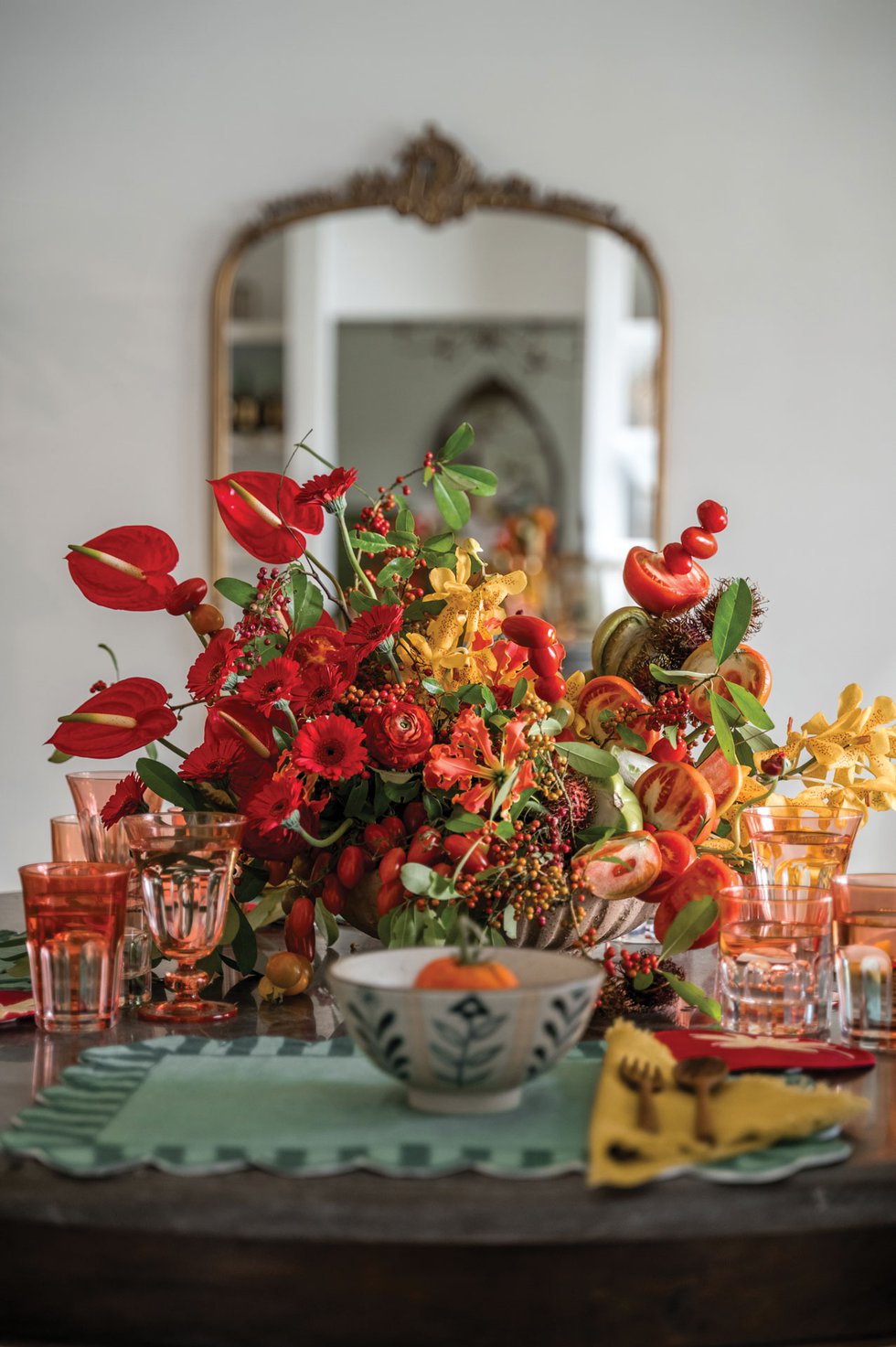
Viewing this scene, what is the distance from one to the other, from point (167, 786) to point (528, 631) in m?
0.34

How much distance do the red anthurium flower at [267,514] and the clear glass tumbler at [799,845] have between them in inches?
17.3

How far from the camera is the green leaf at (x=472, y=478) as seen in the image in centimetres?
118

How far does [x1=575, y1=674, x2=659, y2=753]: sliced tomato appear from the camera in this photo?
113 centimetres

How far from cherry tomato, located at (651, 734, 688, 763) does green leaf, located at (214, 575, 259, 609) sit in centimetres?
35

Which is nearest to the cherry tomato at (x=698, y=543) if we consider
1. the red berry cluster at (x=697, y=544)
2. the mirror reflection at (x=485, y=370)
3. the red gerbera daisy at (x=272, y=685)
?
the red berry cluster at (x=697, y=544)

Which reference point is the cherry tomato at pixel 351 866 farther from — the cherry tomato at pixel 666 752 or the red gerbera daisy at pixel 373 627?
the cherry tomato at pixel 666 752

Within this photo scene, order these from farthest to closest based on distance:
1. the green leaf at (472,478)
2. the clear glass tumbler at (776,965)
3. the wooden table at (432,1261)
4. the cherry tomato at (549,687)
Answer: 1. the green leaf at (472,478)
2. the cherry tomato at (549,687)
3. the clear glass tumbler at (776,965)
4. the wooden table at (432,1261)

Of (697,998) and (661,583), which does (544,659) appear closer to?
(661,583)

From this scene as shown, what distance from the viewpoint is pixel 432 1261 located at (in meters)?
0.66

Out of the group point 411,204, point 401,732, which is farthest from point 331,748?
point 411,204

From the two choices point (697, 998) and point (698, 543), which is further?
point (698, 543)

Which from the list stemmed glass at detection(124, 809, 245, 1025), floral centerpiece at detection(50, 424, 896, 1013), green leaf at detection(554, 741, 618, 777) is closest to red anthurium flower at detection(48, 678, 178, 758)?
floral centerpiece at detection(50, 424, 896, 1013)

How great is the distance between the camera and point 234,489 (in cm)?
113

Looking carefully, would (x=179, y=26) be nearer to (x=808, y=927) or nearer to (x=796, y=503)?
(x=796, y=503)
